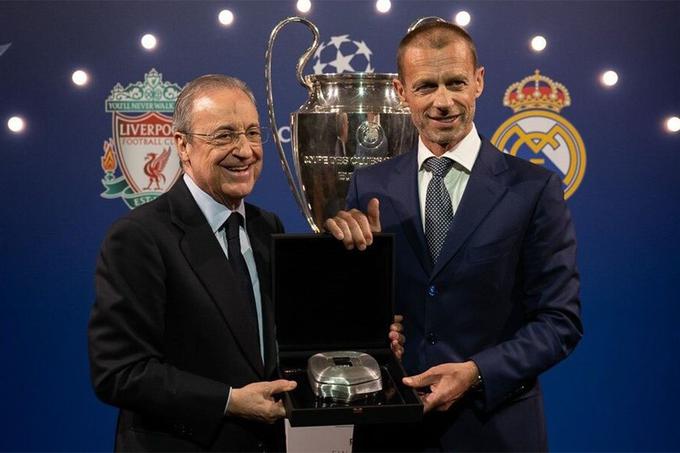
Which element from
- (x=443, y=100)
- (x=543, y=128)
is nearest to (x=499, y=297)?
(x=443, y=100)

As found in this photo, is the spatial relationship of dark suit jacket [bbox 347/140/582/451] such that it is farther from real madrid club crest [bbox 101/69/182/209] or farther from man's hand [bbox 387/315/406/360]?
real madrid club crest [bbox 101/69/182/209]

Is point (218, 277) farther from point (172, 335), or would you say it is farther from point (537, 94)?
point (537, 94)

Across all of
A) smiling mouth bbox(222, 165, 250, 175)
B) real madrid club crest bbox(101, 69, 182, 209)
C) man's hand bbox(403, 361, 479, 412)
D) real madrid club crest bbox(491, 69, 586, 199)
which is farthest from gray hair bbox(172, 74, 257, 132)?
real madrid club crest bbox(491, 69, 586, 199)

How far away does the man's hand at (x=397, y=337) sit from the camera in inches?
68.8

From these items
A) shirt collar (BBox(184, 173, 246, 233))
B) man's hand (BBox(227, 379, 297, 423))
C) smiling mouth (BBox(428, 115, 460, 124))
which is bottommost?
man's hand (BBox(227, 379, 297, 423))

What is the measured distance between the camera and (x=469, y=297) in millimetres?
1710

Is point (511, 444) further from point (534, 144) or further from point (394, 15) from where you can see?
point (394, 15)

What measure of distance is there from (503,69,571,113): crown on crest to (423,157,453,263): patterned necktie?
1.28 m

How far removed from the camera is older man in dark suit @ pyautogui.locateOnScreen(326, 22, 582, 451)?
5.52 ft

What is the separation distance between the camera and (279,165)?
10.0 ft

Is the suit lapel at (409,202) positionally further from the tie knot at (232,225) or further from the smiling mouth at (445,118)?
the tie knot at (232,225)

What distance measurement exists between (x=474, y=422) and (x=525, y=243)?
15.3 inches

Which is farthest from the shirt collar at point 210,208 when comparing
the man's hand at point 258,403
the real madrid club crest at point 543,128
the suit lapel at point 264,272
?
the real madrid club crest at point 543,128

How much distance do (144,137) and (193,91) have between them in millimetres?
1289
